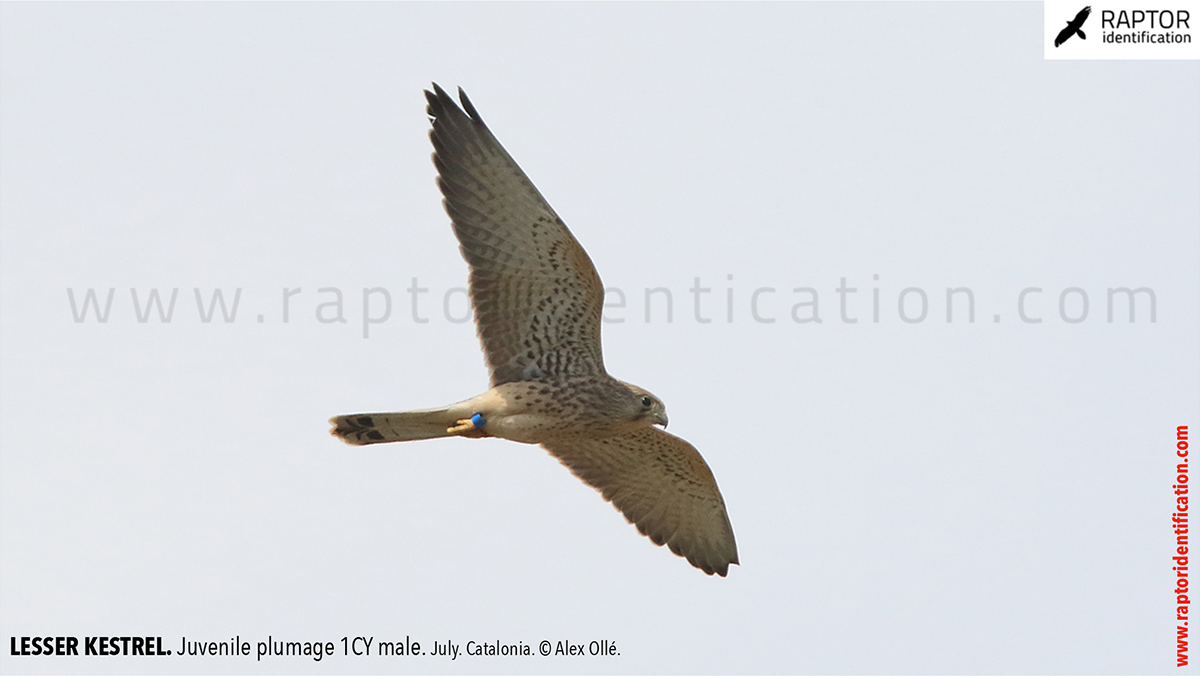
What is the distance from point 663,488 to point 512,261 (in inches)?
115

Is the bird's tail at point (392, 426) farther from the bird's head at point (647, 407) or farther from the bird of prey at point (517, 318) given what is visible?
the bird's head at point (647, 407)

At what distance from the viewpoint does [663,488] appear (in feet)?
41.8

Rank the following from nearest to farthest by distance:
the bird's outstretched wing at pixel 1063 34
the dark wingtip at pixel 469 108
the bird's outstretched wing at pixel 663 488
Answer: the dark wingtip at pixel 469 108 < the bird's outstretched wing at pixel 663 488 < the bird's outstretched wing at pixel 1063 34

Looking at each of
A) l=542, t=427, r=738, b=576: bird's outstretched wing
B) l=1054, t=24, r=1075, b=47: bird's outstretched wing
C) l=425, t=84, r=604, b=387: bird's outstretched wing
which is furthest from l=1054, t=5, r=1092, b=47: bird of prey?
l=425, t=84, r=604, b=387: bird's outstretched wing

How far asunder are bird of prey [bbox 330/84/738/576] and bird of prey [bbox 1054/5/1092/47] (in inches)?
230

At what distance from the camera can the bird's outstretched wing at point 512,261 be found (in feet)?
35.2

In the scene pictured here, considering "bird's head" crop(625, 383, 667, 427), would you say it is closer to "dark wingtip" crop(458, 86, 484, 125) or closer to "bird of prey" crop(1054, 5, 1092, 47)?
"dark wingtip" crop(458, 86, 484, 125)

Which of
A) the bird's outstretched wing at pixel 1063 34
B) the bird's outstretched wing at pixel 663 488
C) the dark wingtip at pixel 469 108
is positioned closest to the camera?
the dark wingtip at pixel 469 108

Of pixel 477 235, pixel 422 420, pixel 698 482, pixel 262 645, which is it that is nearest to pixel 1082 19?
pixel 698 482

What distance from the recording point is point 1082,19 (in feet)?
46.1

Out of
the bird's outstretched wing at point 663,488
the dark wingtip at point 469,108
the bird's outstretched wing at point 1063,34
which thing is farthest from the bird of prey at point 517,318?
the bird's outstretched wing at point 1063,34

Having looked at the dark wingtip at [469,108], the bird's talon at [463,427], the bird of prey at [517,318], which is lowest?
the bird's talon at [463,427]

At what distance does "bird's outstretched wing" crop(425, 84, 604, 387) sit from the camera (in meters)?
10.7

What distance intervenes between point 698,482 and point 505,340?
2.60 m
